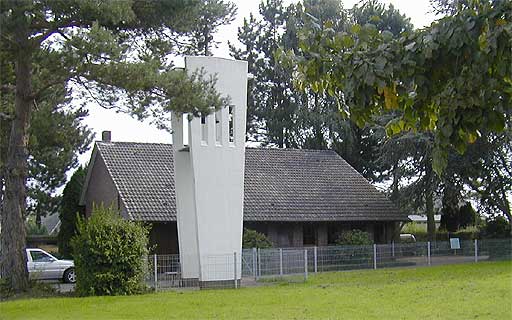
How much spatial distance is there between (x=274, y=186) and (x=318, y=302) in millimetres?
20427

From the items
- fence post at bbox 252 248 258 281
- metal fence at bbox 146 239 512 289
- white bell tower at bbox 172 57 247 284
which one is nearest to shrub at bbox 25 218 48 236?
metal fence at bbox 146 239 512 289

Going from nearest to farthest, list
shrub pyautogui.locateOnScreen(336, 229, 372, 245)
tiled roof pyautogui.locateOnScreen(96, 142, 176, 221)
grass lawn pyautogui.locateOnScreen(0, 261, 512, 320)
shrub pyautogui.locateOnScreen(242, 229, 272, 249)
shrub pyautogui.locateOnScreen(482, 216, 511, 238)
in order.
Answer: grass lawn pyautogui.locateOnScreen(0, 261, 512, 320) < shrub pyautogui.locateOnScreen(242, 229, 272, 249) < tiled roof pyautogui.locateOnScreen(96, 142, 176, 221) < shrub pyautogui.locateOnScreen(336, 229, 372, 245) < shrub pyautogui.locateOnScreen(482, 216, 511, 238)

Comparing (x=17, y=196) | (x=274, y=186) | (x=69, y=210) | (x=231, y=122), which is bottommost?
(x=69, y=210)

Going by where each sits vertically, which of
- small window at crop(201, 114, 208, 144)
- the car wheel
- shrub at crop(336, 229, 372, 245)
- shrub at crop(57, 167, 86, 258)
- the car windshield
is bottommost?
the car wheel

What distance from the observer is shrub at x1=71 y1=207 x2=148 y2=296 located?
21.9 meters

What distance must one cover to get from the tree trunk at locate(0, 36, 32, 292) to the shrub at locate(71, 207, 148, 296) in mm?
1696

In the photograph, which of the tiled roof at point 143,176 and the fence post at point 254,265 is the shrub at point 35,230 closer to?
the tiled roof at point 143,176

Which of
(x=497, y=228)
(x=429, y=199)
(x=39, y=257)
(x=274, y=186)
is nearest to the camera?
(x=39, y=257)

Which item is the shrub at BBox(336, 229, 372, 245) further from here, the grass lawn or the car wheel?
the car wheel

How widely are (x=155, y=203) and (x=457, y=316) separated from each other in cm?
2023

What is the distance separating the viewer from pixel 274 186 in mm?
38031

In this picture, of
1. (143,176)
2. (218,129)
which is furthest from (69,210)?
(218,129)

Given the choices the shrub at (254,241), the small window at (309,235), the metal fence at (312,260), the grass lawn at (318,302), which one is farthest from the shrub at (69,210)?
the grass lawn at (318,302)

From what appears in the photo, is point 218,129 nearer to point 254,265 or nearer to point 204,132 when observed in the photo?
point 204,132
